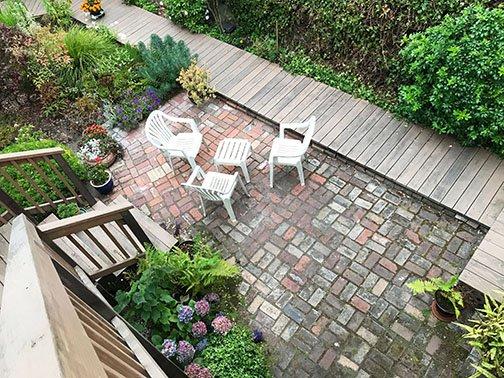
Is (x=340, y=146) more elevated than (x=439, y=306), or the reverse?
(x=340, y=146)

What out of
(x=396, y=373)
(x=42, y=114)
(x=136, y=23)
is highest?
(x=136, y=23)

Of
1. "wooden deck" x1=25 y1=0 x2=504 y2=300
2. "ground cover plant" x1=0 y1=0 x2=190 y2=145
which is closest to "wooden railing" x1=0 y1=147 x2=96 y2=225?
"ground cover plant" x1=0 y1=0 x2=190 y2=145

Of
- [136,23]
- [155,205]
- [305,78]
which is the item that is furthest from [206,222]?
[136,23]

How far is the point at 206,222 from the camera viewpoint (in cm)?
529

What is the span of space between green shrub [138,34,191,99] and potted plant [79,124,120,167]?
1.17 m

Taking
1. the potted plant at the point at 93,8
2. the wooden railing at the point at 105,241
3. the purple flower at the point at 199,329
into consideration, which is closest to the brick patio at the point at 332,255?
the purple flower at the point at 199,329

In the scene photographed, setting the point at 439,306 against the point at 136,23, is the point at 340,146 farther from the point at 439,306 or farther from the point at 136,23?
the point at 136,23

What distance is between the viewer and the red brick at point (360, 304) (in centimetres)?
435

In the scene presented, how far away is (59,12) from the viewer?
28.1ft

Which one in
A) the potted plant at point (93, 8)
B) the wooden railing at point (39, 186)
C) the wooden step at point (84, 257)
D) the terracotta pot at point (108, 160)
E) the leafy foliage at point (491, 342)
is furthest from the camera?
the potted plant at point (93, 8)

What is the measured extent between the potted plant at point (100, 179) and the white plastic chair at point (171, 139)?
844 millimetres

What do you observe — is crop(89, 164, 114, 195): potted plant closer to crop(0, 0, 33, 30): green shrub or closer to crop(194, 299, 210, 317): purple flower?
crop(194, 299, 210, 317): purple flower

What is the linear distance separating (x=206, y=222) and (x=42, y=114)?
3.88 m

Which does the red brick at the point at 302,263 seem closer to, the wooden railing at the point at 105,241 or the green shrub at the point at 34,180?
the wooden railing at the point at 105,241
